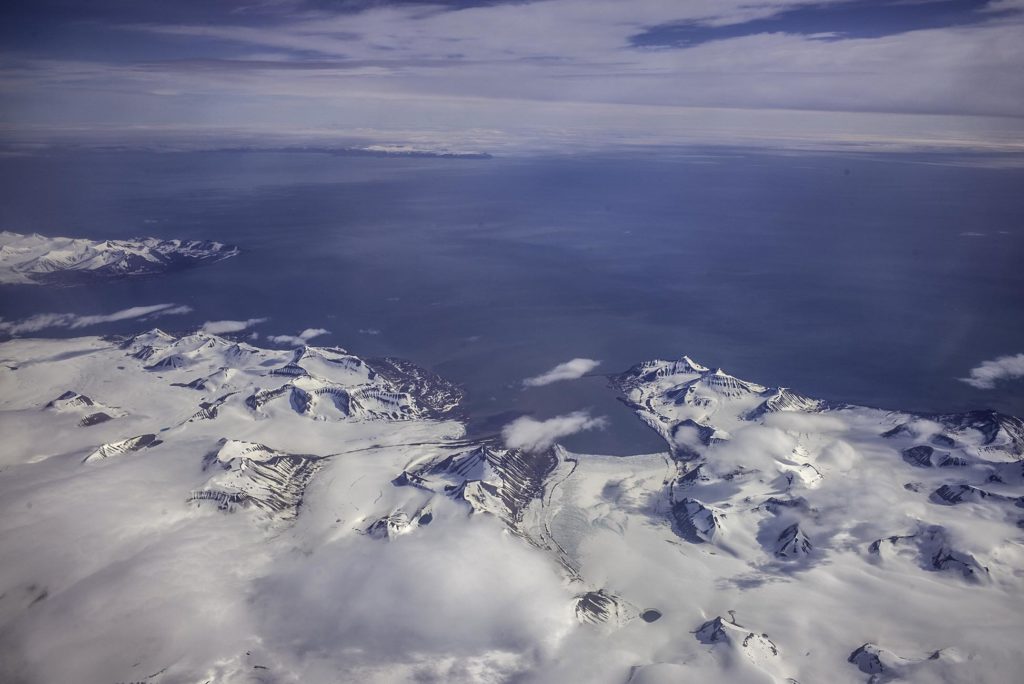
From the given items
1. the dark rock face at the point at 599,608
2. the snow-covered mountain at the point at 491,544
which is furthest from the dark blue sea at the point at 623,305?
the dark rock face at the point at 599,608

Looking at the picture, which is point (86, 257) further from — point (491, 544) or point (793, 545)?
point (793, 545)

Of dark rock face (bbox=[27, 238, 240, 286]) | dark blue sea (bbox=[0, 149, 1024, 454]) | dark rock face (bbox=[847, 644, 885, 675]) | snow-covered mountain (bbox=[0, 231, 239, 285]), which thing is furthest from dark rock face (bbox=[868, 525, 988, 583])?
snow-covered mountain (bbox=[0, 231, 239, 285])

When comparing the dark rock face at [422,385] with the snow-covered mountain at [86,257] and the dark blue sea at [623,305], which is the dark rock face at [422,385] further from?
the snow-covered mountain at [86,257]

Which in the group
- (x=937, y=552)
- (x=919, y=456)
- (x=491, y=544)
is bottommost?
(x=937, y=552)

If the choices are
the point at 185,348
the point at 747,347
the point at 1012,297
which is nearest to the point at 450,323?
the point at 185,348

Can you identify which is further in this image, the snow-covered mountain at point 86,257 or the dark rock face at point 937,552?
the snow-covered mountain at point 86,257

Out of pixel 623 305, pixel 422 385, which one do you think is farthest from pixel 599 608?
pixel 623 305

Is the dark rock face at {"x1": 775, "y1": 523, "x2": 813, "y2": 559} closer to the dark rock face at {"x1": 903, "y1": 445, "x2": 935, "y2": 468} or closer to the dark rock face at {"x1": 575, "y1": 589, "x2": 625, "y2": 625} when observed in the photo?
the dark rock face at {"x1": 575, "y1": 589, "x2": 625, "y2": 625}
